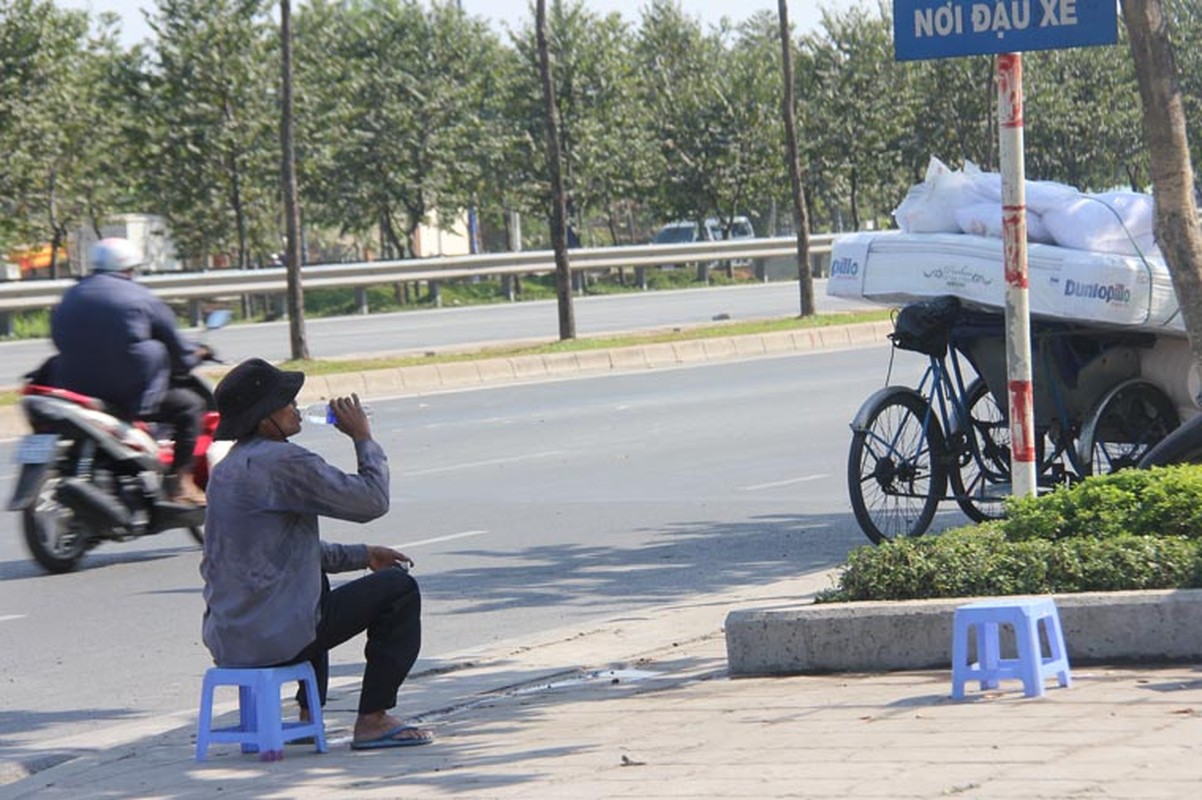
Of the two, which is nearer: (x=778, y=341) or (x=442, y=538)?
(x=442, y=538)

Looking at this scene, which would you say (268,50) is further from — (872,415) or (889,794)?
(889,794)

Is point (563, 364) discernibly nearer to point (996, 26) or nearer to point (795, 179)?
point (795, 179)

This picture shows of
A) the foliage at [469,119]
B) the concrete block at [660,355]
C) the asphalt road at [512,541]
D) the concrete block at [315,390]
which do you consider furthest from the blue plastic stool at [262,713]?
the foliage at [469,119]

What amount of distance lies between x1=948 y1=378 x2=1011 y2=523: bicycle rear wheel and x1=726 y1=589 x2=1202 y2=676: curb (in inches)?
134

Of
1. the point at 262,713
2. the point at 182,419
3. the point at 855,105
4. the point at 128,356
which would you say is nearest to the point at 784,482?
the point at 182,419

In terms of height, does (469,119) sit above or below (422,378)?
above

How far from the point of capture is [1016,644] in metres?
7.03

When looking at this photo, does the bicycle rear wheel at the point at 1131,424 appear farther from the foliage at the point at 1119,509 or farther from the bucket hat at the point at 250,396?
the bucket hat at the point at 250,396

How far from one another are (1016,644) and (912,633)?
0.50m

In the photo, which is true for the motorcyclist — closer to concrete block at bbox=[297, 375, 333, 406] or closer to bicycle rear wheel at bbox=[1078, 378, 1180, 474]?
bicycle rear wheel at bbox=[1078, 378, 1180, 474]

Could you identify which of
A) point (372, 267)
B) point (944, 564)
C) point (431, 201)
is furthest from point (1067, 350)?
point (431, 201)

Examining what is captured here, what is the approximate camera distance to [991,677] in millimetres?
6809

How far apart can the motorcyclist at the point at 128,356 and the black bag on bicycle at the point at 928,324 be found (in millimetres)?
4019

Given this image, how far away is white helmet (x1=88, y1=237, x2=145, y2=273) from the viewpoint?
12.0 m
